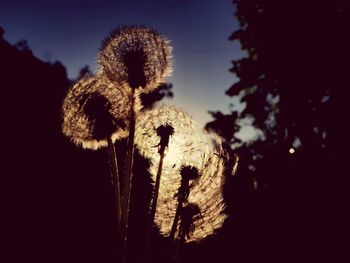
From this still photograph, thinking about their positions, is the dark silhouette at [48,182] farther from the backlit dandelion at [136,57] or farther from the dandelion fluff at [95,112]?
the backlit dandelion at [136,57]

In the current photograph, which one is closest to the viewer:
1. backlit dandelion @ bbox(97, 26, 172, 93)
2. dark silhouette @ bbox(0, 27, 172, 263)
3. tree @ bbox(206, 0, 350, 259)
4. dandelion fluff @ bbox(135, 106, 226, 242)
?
backlit dandelion @ bbox(97, 26, 172, 93)

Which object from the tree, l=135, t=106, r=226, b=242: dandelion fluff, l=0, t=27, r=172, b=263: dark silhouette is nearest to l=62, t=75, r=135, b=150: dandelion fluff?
l=135, t=106, r=226, b=242: dandelion fluff

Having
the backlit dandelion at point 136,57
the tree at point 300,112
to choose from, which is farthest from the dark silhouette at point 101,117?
the tree at point 300,112

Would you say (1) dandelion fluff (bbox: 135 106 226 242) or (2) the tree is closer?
(1) dandelion fluff (bbox: 135 106 226 242)

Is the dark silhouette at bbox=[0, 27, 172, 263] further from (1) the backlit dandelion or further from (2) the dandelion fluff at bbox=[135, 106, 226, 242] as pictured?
(1) the backlit dandelion

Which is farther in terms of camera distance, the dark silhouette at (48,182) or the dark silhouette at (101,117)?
the dark silhouette at (48,182)

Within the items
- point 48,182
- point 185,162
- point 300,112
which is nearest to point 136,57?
point 185,162

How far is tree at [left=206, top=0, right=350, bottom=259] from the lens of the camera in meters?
13.2

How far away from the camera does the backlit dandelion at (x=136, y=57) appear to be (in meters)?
4.52

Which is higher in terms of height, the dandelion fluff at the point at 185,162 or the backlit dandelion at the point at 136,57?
the backlit dandelion at the point at 136,57

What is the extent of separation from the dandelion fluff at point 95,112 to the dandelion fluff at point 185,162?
58 centimetres

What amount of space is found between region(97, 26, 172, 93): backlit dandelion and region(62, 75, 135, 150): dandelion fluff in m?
0.20

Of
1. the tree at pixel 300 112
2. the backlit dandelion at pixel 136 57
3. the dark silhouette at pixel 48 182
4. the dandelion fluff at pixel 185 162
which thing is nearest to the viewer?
the backlit dandelion at pixel 136 57

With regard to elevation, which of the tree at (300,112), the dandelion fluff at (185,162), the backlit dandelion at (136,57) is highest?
the tree at (300,112)
